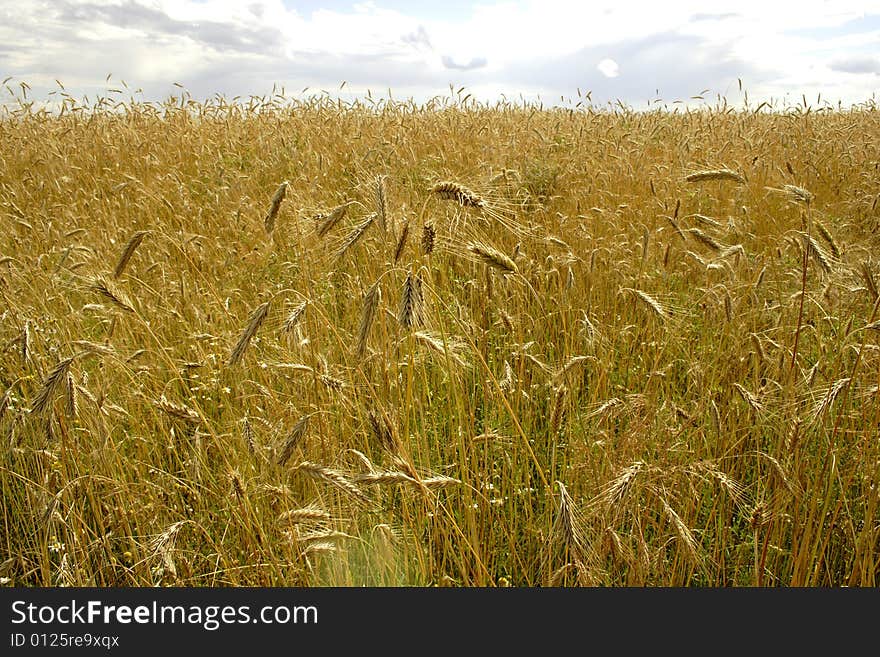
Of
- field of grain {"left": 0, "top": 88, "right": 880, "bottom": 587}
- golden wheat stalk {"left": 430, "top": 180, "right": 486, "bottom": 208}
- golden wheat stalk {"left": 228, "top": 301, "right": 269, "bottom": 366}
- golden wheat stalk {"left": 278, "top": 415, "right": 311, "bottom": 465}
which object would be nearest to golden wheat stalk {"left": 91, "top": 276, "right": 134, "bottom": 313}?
field of grain {"left": 0, "top": 88, "right": 880, "bottom": 587}

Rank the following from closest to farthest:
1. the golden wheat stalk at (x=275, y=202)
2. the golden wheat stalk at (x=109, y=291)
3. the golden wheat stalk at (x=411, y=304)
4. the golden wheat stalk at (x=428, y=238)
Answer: the golden wheat stalk at (x=411, y=304)
the golden wheat stalk at (x=428, y=238)
the golden wheat stalk at (x=109, y=291)
the golden wheat stalk at (x=275, y=202)

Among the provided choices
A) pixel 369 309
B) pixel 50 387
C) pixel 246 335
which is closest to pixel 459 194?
pixel 369 309

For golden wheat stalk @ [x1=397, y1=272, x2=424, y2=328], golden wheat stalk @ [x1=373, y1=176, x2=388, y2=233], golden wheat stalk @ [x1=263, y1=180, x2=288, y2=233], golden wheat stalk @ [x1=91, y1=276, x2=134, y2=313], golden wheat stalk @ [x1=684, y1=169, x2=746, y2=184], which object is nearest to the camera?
golden wheat stalk @ [x1=397, y1=272, x2=424, y2=328]

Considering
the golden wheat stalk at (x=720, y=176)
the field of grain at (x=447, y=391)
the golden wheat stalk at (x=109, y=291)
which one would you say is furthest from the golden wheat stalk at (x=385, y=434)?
the golden wheat stalk at (x=720, y=176)

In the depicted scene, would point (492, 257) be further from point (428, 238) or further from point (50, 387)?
point (50, 387)

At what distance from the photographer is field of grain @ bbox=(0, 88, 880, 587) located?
1.99 m

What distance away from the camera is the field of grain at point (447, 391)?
78.2 inches

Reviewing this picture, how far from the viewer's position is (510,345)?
321 centimetres

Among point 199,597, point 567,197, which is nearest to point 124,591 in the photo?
point 199,597

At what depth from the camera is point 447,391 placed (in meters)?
2.98

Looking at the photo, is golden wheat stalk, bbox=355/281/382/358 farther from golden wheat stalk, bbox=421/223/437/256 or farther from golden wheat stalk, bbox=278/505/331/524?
golden wheat stalk, bbox=278/505/331/524

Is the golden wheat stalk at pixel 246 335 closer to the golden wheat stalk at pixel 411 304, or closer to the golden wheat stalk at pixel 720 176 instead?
the golden wheat stalk at pixel 411 304

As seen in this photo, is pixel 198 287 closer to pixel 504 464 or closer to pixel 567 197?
pixel 504 464

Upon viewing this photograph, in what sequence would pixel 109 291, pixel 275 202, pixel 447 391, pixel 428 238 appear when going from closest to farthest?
pixel 428 238 < pixel 109 291 < pixel 275 202 < pixel 447 391
